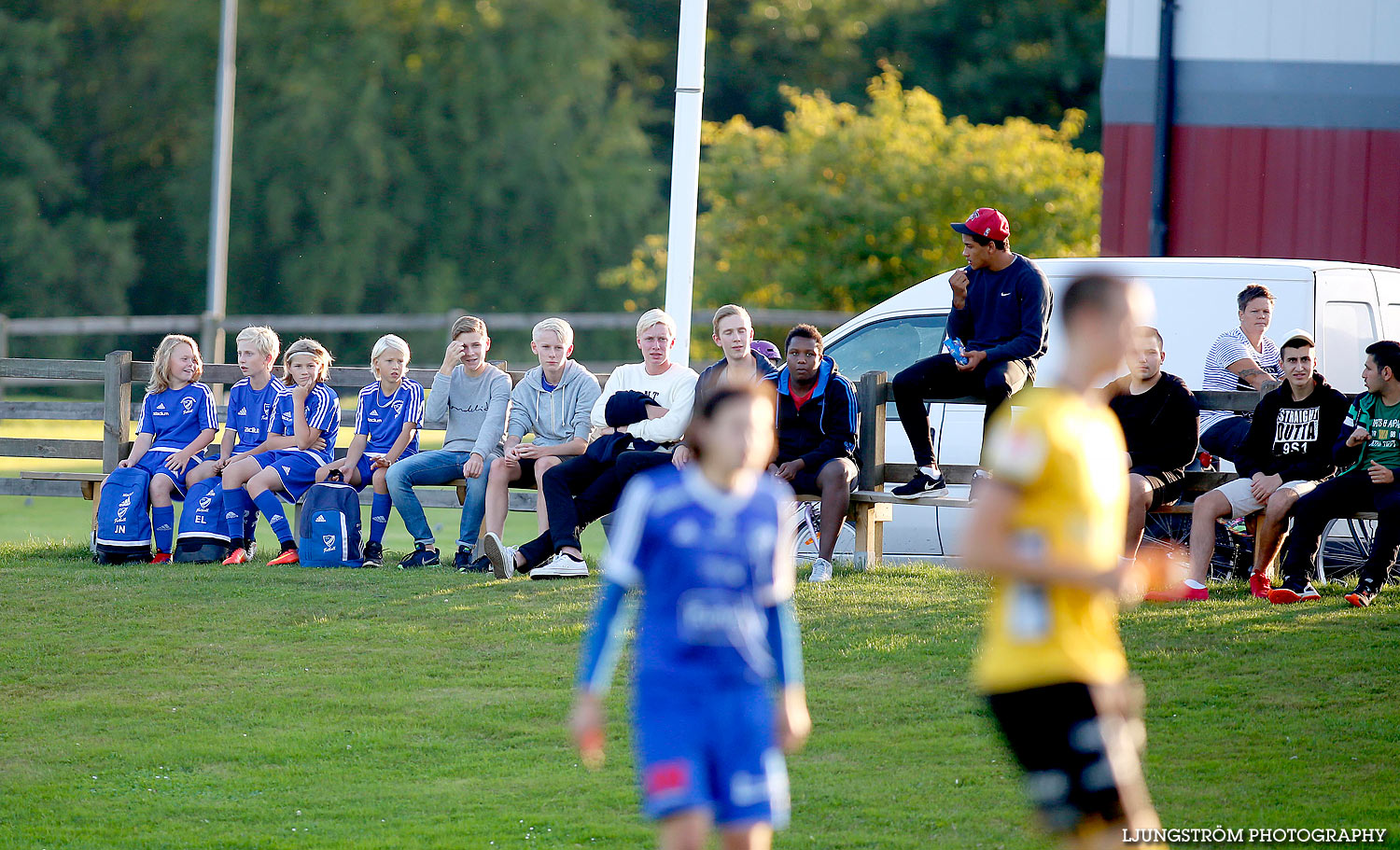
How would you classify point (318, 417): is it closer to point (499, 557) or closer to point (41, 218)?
point (499, 557)

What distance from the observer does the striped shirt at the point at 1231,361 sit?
1040cm

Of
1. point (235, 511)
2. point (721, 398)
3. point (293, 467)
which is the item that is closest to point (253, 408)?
point (293, 467)

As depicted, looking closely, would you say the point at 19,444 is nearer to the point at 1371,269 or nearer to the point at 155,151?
the point at 1371,269

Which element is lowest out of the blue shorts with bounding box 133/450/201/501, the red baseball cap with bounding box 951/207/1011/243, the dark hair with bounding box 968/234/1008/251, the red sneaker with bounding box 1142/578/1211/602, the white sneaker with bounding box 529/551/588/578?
the white sneaker with bounding box 529/551/588/578

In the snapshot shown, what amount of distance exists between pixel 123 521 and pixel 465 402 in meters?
2.56

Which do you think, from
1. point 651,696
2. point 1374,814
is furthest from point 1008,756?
point 651,696

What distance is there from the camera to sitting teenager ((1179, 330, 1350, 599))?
937cm

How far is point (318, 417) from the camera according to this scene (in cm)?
1181

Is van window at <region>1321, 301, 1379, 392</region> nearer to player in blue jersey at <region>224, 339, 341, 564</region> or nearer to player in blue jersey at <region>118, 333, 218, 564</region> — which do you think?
player in blue jersey at <region>224, 339, 341, 564</region>

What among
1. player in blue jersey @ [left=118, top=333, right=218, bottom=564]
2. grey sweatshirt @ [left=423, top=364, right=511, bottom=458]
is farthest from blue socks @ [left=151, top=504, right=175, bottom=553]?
grey sweatshirt @ [left=423, top=364, right=511, bottom=458]

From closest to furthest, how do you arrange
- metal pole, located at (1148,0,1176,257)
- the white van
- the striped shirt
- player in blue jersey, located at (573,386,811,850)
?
1. player in blue jersey, located at (573,386,811,850)
2. the striped shirt
3. the white van
4. metal pole, located at (1148,0,1176,257)

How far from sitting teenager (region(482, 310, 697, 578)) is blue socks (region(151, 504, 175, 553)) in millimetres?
2697

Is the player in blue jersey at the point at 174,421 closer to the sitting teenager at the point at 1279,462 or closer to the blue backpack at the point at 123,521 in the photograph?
the blue backpack at the point at 123,521

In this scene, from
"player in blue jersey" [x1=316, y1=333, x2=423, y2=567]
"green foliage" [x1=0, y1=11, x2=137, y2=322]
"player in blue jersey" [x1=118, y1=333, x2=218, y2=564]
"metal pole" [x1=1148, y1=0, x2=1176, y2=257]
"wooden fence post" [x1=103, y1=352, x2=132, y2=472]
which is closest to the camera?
"player in blue jersey" [x1=316, y1=333, x2=423, y2=567]
